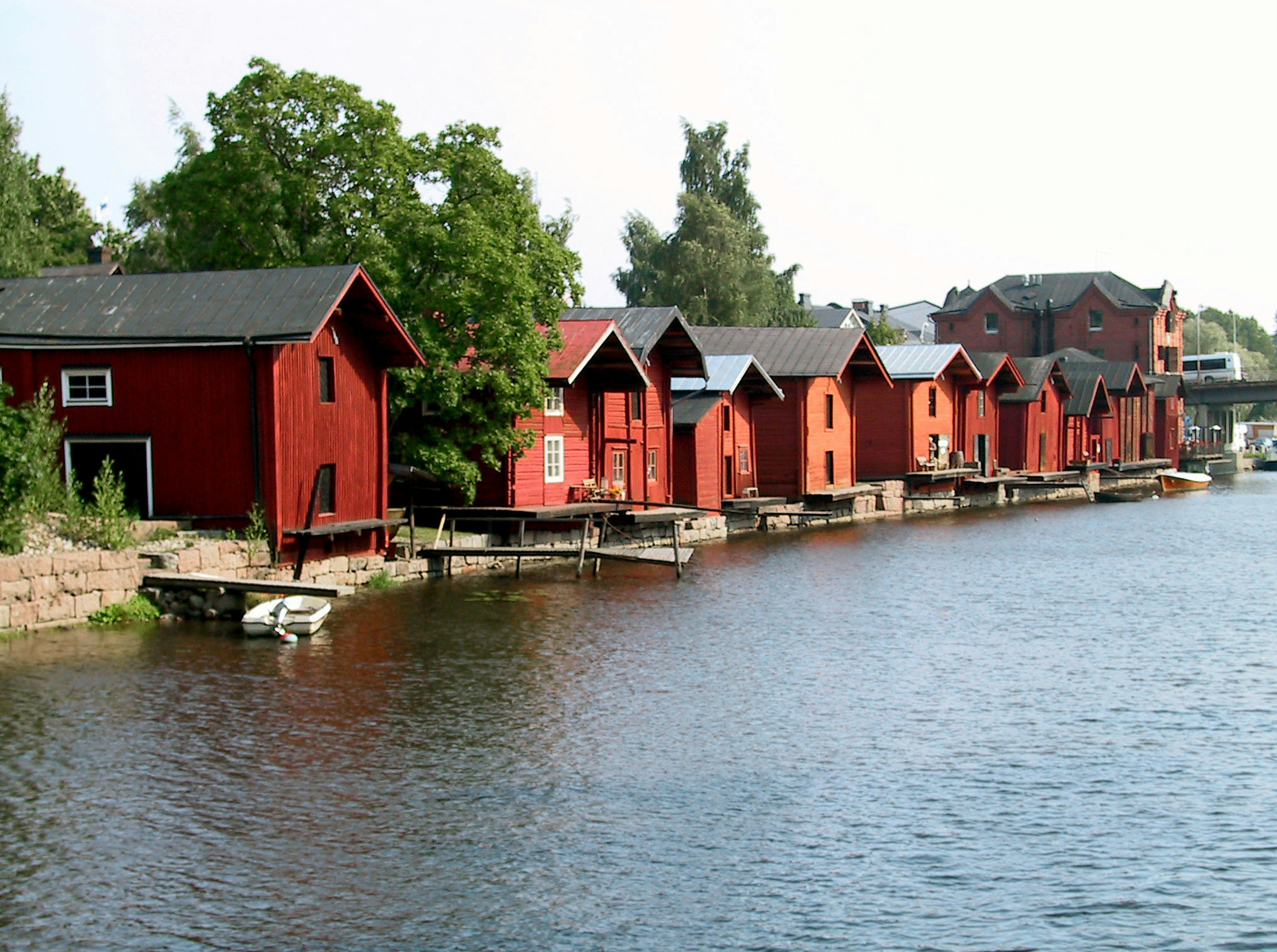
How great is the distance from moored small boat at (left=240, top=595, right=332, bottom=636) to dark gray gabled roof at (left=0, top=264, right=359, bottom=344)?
6607mm

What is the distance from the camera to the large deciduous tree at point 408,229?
41.2 meters

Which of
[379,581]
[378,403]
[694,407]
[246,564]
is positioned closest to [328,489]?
[379,581]

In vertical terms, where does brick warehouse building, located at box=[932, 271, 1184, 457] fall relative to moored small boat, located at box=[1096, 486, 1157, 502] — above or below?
above

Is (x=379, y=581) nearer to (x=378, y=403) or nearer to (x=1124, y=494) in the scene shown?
(x=378, y=403)

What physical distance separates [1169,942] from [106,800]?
40.3ft

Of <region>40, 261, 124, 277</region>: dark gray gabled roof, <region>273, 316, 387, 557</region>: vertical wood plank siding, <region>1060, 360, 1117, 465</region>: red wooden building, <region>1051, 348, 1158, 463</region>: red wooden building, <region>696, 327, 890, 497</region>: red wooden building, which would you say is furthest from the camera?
<region>1051, 348, 1158, 463</region>: red wooden building

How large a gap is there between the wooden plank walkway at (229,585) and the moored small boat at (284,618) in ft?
1.37

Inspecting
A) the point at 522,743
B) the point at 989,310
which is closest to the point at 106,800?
the point at 522,743

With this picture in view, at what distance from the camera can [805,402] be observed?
64.8m

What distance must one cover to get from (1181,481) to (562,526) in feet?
213

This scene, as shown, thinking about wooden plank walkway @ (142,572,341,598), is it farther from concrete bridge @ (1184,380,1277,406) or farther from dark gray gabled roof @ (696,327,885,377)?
concrete bridge @ (1184,380,1277,406)

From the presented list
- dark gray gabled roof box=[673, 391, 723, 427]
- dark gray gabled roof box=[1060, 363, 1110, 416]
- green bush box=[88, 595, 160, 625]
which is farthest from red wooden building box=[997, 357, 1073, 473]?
green bush box=[88, 595, 160, 625]

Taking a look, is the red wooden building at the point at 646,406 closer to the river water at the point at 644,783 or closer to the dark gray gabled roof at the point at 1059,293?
the river water at the point at 644,783

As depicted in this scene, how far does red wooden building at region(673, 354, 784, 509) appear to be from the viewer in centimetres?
5775
